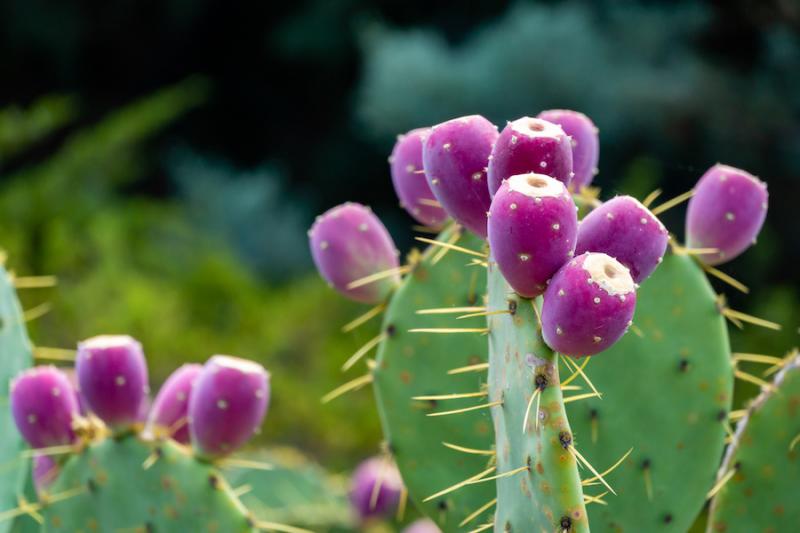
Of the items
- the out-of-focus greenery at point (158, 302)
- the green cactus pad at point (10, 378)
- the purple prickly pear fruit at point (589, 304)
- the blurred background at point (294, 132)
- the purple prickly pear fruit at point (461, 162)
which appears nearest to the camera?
the purple prickly pear fruit at point (589, 304)

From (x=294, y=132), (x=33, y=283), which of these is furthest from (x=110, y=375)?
(x=294, y=132)

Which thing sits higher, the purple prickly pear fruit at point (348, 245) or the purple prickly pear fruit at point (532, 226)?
the purple prickly pear fruit at point (532, 226)

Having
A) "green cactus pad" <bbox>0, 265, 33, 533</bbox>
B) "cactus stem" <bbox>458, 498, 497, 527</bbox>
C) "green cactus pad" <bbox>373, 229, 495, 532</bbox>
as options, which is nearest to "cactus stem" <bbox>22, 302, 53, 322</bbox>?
"green cactus pad" <bbox>0, 265, 33, 533</bbox>

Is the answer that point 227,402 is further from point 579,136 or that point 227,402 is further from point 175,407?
point 579,136

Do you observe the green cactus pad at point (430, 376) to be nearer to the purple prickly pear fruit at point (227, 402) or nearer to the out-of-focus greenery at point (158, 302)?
the purple prickly pear fruit at point (227, 402)

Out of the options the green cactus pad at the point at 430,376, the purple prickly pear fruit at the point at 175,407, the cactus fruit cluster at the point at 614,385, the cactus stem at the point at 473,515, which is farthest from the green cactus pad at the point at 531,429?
the purple prickly pear fruit at the point at 175,407

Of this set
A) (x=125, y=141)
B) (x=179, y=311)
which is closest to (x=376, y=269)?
(x=179, y=311)

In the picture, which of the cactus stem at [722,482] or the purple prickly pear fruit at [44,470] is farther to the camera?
the purple prickly pear fruit at [44,470]
